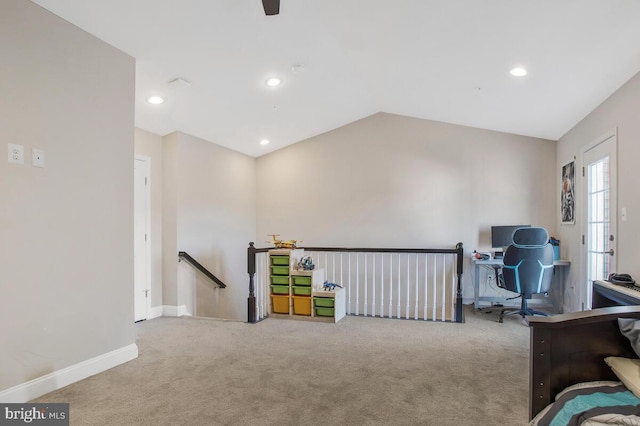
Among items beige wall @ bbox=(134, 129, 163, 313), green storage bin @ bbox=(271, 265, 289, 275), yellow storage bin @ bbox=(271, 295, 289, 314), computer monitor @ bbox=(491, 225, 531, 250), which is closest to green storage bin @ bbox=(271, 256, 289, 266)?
green storage bin @ bbox=(271, 265, 289, 275)

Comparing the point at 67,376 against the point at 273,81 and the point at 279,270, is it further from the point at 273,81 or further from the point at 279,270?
the point at 273,81

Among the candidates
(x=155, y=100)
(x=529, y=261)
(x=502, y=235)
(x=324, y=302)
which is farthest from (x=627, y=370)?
(x=155, y=100)

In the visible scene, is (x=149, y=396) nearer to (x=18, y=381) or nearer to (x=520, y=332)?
(x=18, y=381)

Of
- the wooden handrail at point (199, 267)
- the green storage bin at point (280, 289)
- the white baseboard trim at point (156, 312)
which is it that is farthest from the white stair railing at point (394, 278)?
the white baseboard trim at point (156, 312)

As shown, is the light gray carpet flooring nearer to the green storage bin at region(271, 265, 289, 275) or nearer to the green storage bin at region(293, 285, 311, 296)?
the green storage bin at region(293, 285, 311, 296)

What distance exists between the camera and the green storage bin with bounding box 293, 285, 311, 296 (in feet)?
14.9

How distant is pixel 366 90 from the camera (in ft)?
16.2

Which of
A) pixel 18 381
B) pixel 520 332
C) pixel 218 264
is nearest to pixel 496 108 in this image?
pixel 520 332

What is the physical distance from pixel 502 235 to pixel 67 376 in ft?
17.0

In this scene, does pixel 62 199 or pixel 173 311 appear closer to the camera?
pixel 62 199

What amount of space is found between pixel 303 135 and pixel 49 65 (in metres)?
3.95

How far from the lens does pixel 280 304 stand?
15.3 ft

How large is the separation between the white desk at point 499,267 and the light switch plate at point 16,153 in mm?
4890

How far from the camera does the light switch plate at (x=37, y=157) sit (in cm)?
243
